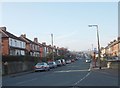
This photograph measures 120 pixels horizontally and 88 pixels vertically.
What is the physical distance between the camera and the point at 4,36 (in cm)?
7519

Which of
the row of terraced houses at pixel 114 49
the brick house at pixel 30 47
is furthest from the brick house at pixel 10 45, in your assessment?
the row of terraced houses at pixel 114 49

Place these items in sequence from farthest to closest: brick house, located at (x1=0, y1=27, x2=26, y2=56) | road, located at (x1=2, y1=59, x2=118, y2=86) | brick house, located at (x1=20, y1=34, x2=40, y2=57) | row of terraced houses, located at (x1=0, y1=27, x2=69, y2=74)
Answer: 1. brick house, located at (x1=20, y1=34, x2=40, y2=57)
2. brick house, located at (x1=0, y1=27, x2=26, y2=56)
3. row of terraced houses, located at (x1=0, y1=27, x2=69, y2=74)
4. road, located at (x1=2, y1=59, x2=118, y2=86)

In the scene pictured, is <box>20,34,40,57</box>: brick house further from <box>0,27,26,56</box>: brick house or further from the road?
the road

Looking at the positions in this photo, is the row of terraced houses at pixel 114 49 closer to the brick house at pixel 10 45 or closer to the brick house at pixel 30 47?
the brick house at pixel 30 47

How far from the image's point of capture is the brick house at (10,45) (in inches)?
2931

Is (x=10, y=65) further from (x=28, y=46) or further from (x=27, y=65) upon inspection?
(x=28, y=46)

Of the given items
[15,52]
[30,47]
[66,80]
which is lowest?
[66,80]

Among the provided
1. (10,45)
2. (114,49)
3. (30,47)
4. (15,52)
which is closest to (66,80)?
(10,45)

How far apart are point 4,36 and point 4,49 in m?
3.25

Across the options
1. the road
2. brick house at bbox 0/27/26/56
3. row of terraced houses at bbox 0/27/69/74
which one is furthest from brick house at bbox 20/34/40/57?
the road

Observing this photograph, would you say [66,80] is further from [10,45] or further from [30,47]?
[30,47]

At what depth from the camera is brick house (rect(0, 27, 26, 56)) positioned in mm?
74438

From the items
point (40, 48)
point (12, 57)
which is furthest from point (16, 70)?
point (40, 48)

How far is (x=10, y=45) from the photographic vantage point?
76.9 metres
